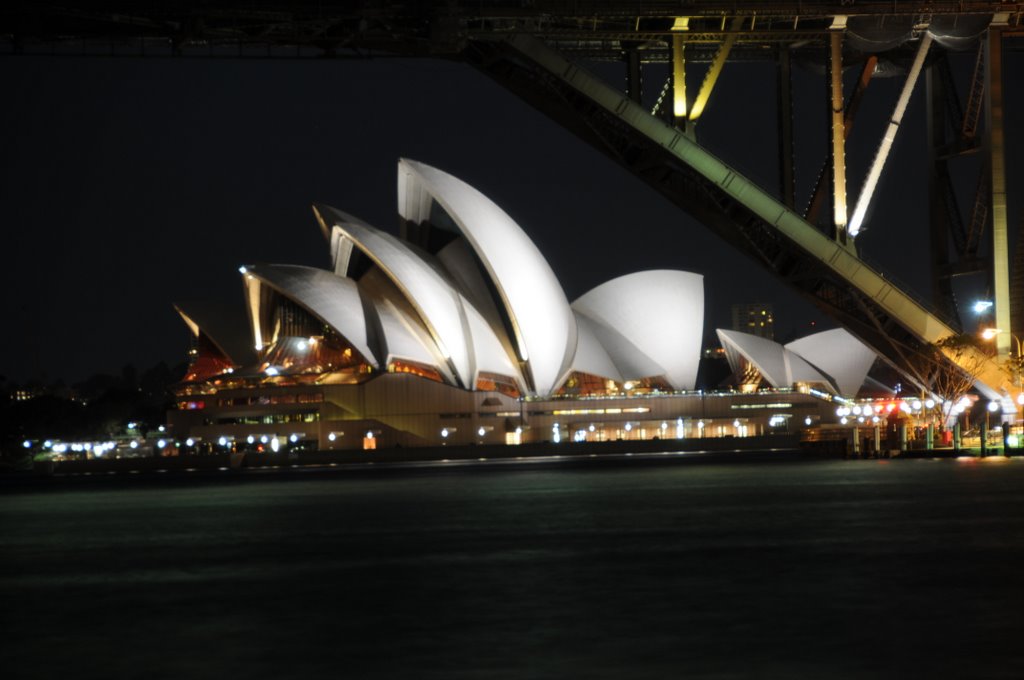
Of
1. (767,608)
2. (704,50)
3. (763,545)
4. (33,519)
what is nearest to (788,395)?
(704,50)

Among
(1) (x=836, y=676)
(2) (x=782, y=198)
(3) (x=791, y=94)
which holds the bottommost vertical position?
(1) (x=836, y=676)

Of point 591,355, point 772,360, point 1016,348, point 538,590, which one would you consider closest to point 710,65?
point 1016,348

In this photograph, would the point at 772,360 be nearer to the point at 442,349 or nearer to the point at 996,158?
the point at 442,349

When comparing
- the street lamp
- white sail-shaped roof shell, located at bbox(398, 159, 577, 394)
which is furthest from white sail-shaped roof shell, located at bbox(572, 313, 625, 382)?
the street lamp

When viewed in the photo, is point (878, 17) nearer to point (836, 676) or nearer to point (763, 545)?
point (763, 545)

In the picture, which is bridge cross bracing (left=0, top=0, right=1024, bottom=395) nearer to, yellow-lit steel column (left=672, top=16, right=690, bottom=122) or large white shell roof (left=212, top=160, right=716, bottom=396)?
yellow-lit steel column (left=672, top=16, right=690, bottom=122)

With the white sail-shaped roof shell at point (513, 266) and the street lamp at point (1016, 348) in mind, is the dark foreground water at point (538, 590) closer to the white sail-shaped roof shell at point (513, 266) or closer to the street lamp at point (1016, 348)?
the street lamp at point (1016, 348)

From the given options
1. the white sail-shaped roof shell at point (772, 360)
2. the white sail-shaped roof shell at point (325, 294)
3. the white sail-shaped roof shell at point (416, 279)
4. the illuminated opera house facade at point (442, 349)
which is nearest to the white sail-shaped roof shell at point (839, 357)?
the white sail-shaped roof shell at point (772, 360)
